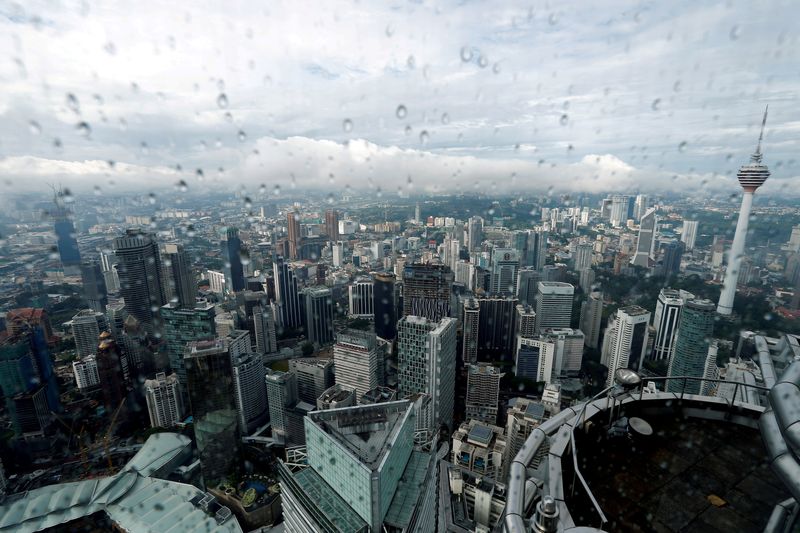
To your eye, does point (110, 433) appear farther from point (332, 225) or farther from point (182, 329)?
point (332, 225)

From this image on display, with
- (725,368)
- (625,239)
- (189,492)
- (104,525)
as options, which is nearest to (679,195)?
(625,239)

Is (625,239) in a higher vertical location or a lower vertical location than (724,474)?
lower

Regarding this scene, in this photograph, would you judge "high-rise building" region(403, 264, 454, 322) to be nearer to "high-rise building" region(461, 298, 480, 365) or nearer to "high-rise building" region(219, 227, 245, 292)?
"high-rise building" region(461, 298, 480, 365)

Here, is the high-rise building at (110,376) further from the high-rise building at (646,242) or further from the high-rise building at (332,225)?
the high-rise building at (646,242)

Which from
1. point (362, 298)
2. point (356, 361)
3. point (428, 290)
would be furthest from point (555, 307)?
point (356, 361)

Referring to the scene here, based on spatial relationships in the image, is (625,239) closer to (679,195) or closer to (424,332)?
(679,195)

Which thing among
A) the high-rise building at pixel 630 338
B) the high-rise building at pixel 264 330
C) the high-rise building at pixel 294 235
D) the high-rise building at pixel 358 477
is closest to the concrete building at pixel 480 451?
the high-rise building at pixel 358 477
